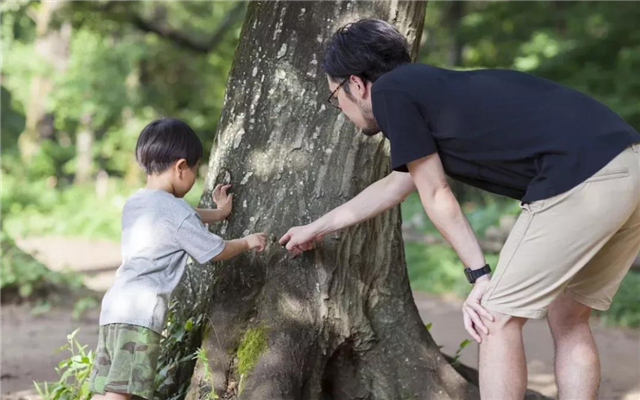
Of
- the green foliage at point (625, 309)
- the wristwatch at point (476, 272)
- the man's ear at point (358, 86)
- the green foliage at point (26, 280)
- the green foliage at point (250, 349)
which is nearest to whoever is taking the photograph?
the wristwatch at point (476, 272)

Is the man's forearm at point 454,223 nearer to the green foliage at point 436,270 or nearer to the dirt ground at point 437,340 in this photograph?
the dirt ground at point 437,340

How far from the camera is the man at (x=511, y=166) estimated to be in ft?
10.00

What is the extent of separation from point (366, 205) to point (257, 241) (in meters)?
0.57

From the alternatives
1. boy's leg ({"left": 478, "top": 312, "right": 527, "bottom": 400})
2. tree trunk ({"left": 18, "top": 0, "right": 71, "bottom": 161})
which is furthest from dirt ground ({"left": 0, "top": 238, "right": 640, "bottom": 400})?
tree trunk ({"left": 18, "top": 0, "right": 71, "bottom": 161})

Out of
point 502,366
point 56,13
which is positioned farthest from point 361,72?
point 56,13

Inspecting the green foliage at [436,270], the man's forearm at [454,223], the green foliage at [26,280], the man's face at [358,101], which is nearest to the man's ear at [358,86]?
the man's face at [358,101]

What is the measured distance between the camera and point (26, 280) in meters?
8.60

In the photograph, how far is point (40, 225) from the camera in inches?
596

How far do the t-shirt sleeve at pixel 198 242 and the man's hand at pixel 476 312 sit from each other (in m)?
1.15

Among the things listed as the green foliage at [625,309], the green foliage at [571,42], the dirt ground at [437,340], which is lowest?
the dirt ground at [437,340]

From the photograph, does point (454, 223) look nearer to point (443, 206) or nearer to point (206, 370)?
point (443, 206)

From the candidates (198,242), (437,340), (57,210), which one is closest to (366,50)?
(198,242)

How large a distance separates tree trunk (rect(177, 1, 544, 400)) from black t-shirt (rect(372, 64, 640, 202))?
996 millimetres

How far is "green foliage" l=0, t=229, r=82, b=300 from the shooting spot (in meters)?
8.54
